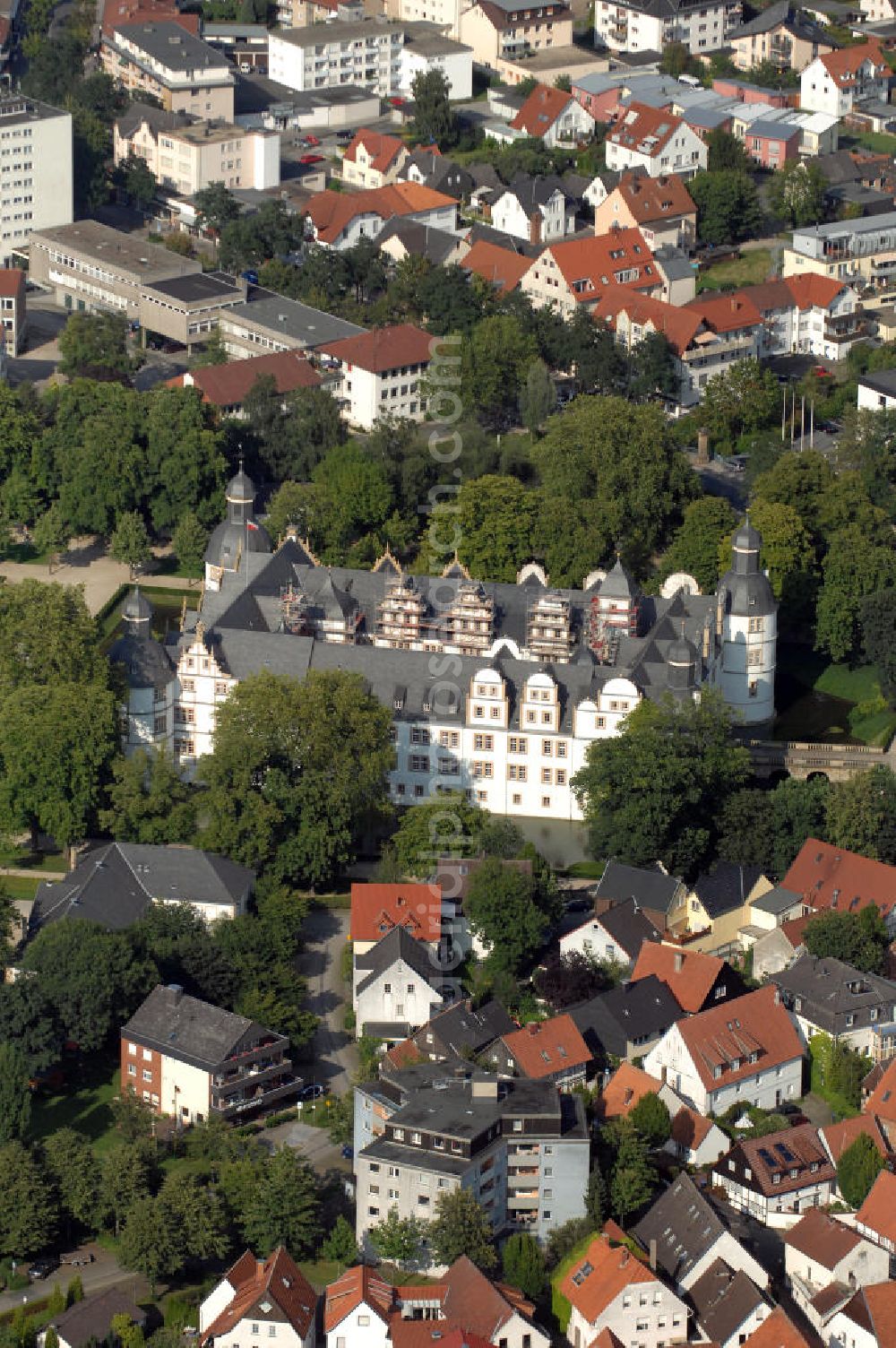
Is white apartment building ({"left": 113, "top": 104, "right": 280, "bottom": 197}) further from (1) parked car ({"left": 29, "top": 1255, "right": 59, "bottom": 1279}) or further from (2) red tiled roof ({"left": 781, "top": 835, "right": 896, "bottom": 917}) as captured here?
(1) parked car ({"left": 29, "top": 1255, "right": 59, "bottom": 1279})

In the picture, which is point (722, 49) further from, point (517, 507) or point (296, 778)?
point (296, 778)

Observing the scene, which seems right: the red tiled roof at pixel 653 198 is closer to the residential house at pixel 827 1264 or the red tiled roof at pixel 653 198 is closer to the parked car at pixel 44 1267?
the residential house at pixel 827 1264

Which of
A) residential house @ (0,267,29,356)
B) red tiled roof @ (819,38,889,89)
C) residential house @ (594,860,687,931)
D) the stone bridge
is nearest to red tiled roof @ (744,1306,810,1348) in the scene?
residential house @ (594,860,687,931)

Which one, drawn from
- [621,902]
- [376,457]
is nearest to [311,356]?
[376,457]

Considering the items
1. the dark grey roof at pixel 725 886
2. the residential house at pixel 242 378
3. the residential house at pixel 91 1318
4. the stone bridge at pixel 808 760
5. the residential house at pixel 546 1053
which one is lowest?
the stone bridge at pixel 808 760

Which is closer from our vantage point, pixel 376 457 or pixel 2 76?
pixel 376 457

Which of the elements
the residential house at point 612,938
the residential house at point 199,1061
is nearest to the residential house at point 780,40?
the residential house at point 612,938

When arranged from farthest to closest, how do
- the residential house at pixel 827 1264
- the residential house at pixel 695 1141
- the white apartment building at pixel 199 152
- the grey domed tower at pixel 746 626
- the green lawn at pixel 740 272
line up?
1. the white apartment building at pixel 199 152
2. the green lawn at pixel 740 272
3. the grey domed tower at pixel 746 626
4. the residential house at pixel 695 1141
5. the residential house at pixel 827 1264

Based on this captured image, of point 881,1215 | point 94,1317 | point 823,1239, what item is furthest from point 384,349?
point 94,1317
